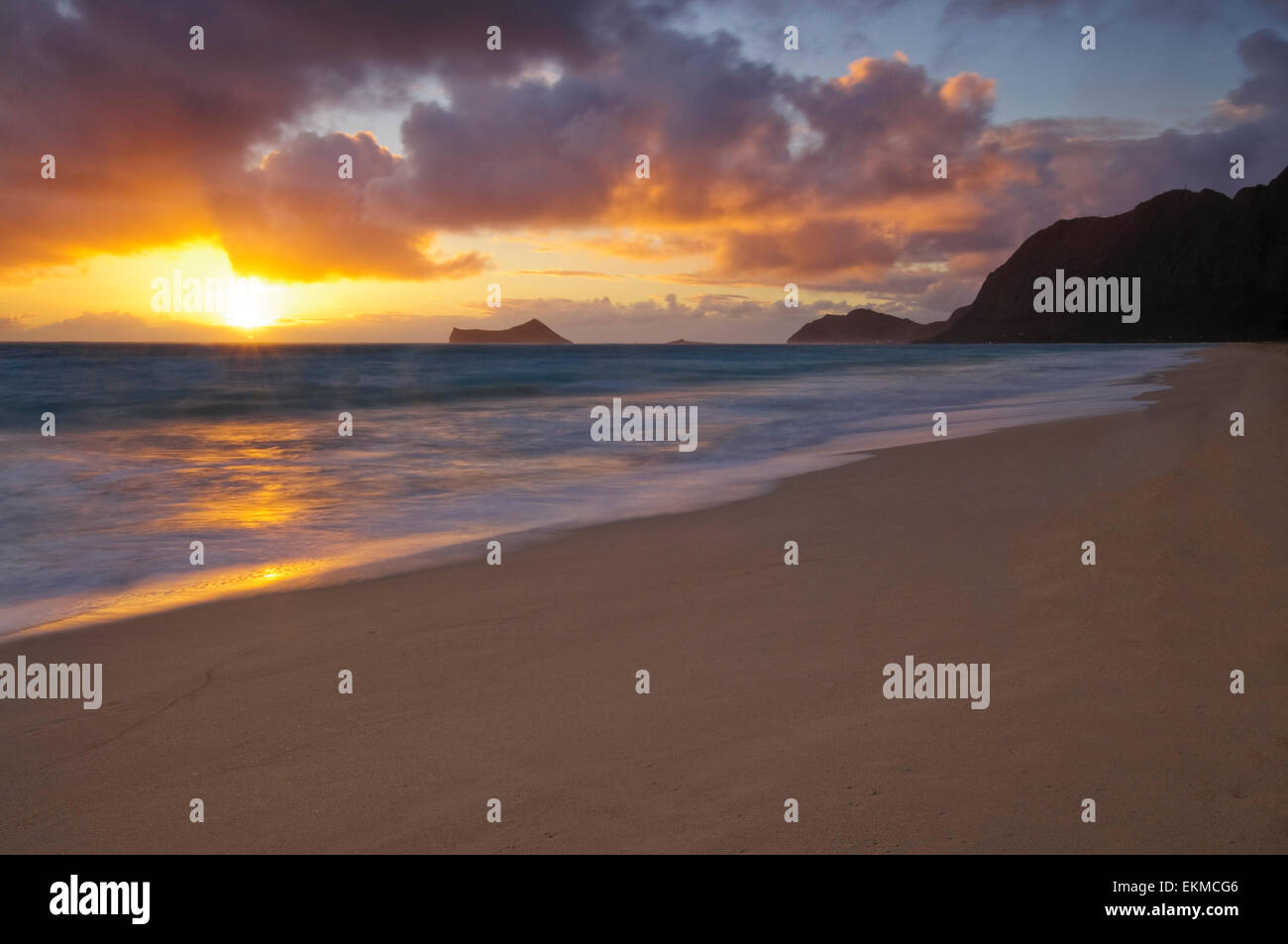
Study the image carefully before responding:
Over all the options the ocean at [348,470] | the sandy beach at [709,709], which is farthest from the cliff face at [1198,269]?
the sandy beach at [709,709]

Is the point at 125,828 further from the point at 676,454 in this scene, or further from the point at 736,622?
the point at 676,454

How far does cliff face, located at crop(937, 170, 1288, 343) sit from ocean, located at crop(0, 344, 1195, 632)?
124486mm

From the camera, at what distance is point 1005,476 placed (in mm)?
9484

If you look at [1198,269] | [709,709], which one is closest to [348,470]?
[709,709]

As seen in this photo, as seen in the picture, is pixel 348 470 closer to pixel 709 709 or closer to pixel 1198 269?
pixel 709 709

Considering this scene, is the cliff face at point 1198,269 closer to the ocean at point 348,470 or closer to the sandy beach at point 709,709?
the ocean at point 348,470

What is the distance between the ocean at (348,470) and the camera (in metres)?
7.29

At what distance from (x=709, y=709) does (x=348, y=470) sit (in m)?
12.0

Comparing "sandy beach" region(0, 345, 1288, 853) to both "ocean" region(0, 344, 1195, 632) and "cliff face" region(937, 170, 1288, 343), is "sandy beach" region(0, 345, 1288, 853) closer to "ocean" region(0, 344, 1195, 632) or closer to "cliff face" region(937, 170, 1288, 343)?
"ocean" region(0, 344, 1195, 632)

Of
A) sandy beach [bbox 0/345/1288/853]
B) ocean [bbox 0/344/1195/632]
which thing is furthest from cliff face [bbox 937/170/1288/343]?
sandy beach [bbox 0/345/1288/853]

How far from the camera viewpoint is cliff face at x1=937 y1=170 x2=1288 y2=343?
146 m

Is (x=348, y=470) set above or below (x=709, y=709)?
above

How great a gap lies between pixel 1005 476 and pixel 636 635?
6.42 m

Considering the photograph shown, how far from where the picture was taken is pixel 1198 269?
16575 cm
